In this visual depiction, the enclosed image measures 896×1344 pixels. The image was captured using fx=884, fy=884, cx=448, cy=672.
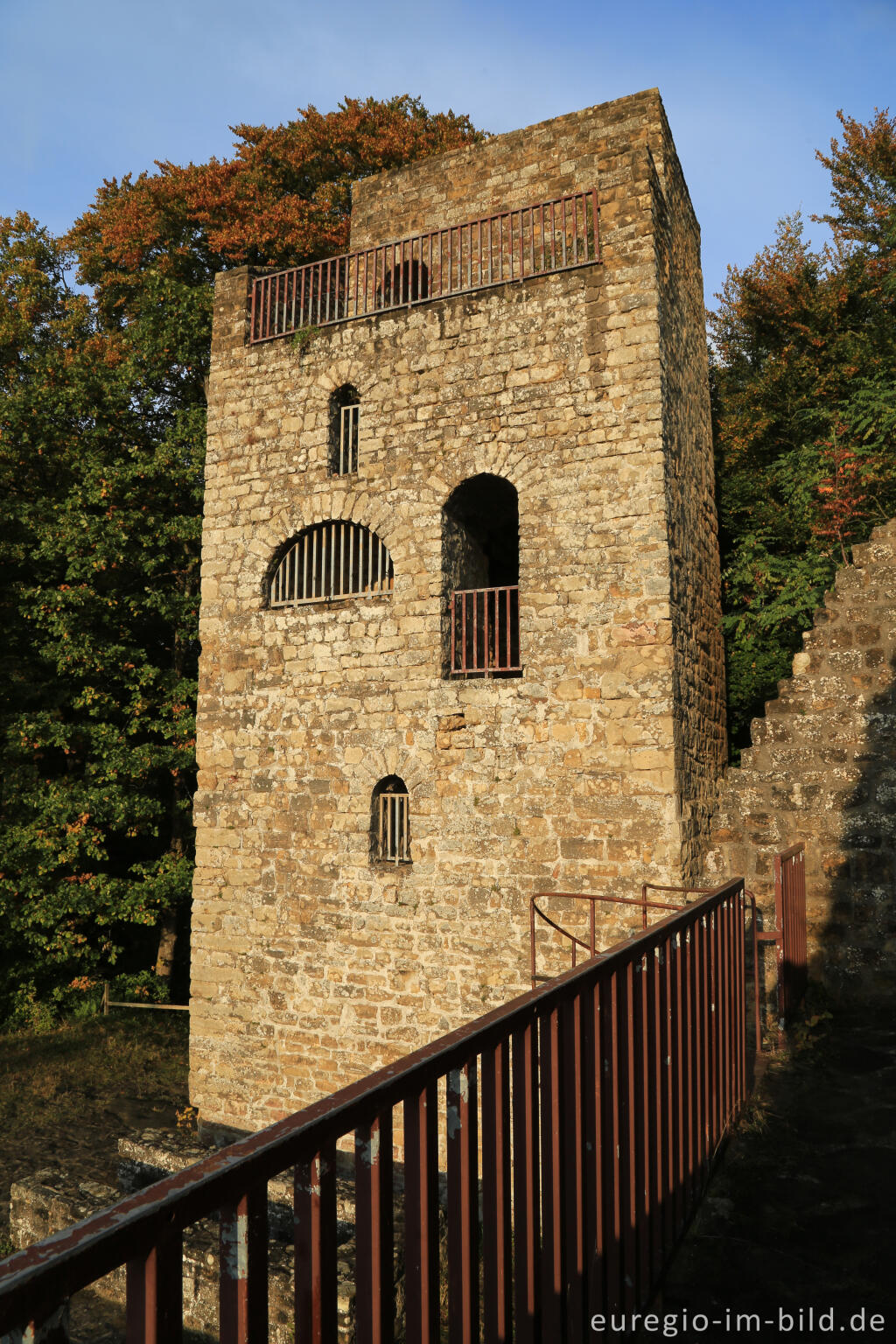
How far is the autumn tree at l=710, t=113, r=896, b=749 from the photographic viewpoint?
33.4 ft

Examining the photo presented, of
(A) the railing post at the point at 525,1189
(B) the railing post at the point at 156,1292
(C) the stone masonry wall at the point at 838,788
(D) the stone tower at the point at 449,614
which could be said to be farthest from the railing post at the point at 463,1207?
(C) the stone masonry wall at the point at 838,788

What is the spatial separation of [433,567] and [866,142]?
43.3 feet

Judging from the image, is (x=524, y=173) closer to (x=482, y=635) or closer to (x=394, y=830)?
(x=482, y=635)

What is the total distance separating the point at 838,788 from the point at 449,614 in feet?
12.7

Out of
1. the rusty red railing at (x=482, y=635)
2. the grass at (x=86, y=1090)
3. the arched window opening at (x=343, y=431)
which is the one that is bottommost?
the grass at (x=86, y=1090)

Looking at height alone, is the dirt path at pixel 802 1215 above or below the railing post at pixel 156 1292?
below

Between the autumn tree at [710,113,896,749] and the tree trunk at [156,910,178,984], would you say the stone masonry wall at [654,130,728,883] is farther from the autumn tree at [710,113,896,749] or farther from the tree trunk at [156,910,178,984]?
the tree trunk at [156,910,178,984]

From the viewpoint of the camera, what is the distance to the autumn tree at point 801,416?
10195 millimetres

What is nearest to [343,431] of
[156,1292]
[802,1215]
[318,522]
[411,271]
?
[318,522]

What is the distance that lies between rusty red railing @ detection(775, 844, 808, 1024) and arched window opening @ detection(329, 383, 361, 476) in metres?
5.92

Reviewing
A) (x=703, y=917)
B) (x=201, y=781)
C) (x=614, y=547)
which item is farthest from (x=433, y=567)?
(x=703, y=917)

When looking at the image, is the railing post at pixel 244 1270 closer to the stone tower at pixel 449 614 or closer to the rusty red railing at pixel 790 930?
the rusty red railing at pixel 790 930

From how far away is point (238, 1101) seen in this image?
29.9 ft

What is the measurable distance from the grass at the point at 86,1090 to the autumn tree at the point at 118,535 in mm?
1111
